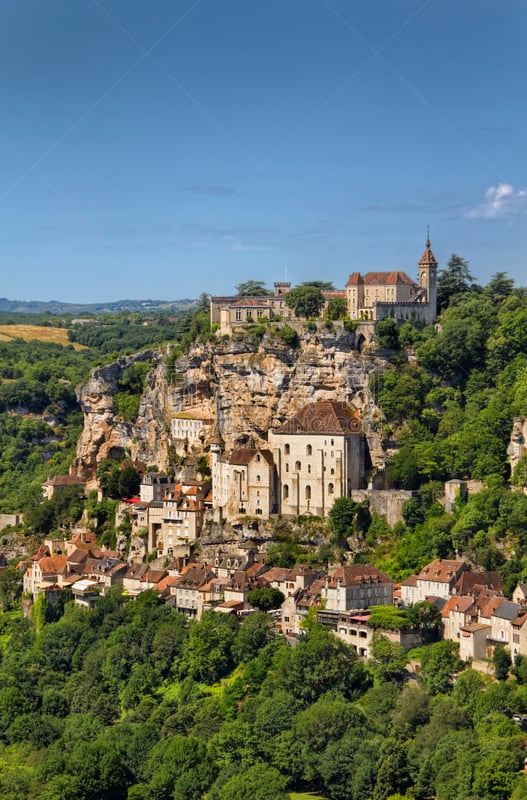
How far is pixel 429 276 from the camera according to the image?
241 ft

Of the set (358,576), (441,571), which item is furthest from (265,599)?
(441,571)

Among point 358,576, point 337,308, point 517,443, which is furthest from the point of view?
point 337,308

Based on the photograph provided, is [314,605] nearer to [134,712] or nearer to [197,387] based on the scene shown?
[134,712]

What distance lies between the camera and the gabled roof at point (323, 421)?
65062mm

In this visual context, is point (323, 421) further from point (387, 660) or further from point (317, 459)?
point (387, 660)

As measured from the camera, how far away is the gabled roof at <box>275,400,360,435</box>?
6506 centimetres

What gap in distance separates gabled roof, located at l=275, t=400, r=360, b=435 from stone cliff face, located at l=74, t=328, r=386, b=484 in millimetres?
901

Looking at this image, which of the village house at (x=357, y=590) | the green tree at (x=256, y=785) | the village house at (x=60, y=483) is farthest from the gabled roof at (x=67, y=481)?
the green tree at (x=256, y=785)

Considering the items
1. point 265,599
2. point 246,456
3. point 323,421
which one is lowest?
point 265,599

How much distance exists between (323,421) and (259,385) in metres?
5.52

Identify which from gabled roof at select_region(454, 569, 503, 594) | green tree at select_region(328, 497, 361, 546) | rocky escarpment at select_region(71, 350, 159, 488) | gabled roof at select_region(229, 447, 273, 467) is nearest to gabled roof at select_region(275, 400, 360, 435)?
gabled roof at select_region(229, 447, 273, 467)

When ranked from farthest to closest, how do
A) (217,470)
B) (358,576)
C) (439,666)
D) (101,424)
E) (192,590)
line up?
1. (101,424)
2. (217,470)
3. (192,590)
4. (358,576)
5. (439,666)

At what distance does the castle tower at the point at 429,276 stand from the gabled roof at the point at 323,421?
9439 mm

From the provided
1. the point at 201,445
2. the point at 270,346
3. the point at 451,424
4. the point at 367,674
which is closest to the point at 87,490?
the point at 201,445
